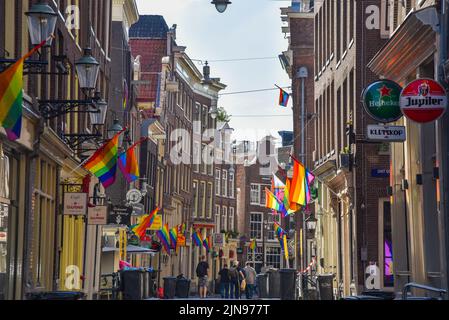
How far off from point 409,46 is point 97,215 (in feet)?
33.2

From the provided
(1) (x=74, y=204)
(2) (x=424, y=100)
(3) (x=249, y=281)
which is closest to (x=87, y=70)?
(1) (x=74, y=204)

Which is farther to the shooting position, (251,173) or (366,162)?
(251,173)

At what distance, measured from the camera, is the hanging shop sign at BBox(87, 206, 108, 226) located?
93.5 feet

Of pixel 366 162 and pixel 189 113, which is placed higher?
pixel 189 113

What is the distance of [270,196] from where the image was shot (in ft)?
168

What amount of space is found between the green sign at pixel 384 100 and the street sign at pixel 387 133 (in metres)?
0.73

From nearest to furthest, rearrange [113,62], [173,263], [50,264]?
[50,264], [113,62], [173,263]

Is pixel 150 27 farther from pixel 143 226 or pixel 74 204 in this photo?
pixel 74 204

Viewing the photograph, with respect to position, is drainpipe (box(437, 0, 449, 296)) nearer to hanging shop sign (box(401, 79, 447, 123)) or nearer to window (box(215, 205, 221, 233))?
hanging shop sign (box(401, 79, 447, 123))

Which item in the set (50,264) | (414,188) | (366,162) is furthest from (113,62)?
(414,188)

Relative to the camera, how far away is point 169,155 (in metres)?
68.5

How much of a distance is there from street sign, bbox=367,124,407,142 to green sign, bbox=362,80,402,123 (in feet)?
2.40
